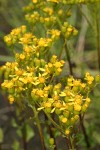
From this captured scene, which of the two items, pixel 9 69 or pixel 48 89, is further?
pixel 9 69

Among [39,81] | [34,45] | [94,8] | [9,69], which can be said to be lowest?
[39,81]

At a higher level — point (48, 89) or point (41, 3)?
point (41, 3)

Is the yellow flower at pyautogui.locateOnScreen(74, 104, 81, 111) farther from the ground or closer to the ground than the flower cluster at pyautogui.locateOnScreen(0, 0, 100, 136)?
closer to the ground

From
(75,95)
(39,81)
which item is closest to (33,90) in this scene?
(39,81)

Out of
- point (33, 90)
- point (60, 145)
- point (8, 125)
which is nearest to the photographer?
point (33, 90)

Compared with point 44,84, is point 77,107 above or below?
below

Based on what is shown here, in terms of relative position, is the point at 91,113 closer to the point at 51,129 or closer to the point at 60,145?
the point at 60,145

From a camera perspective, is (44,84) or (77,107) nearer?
(77,107)

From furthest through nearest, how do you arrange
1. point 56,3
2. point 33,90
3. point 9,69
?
point 56,3, point 9,69, point 33,90

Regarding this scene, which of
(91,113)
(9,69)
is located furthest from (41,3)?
(91,113)

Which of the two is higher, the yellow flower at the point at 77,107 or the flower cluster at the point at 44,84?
the flower cluster at the point at 44,84
